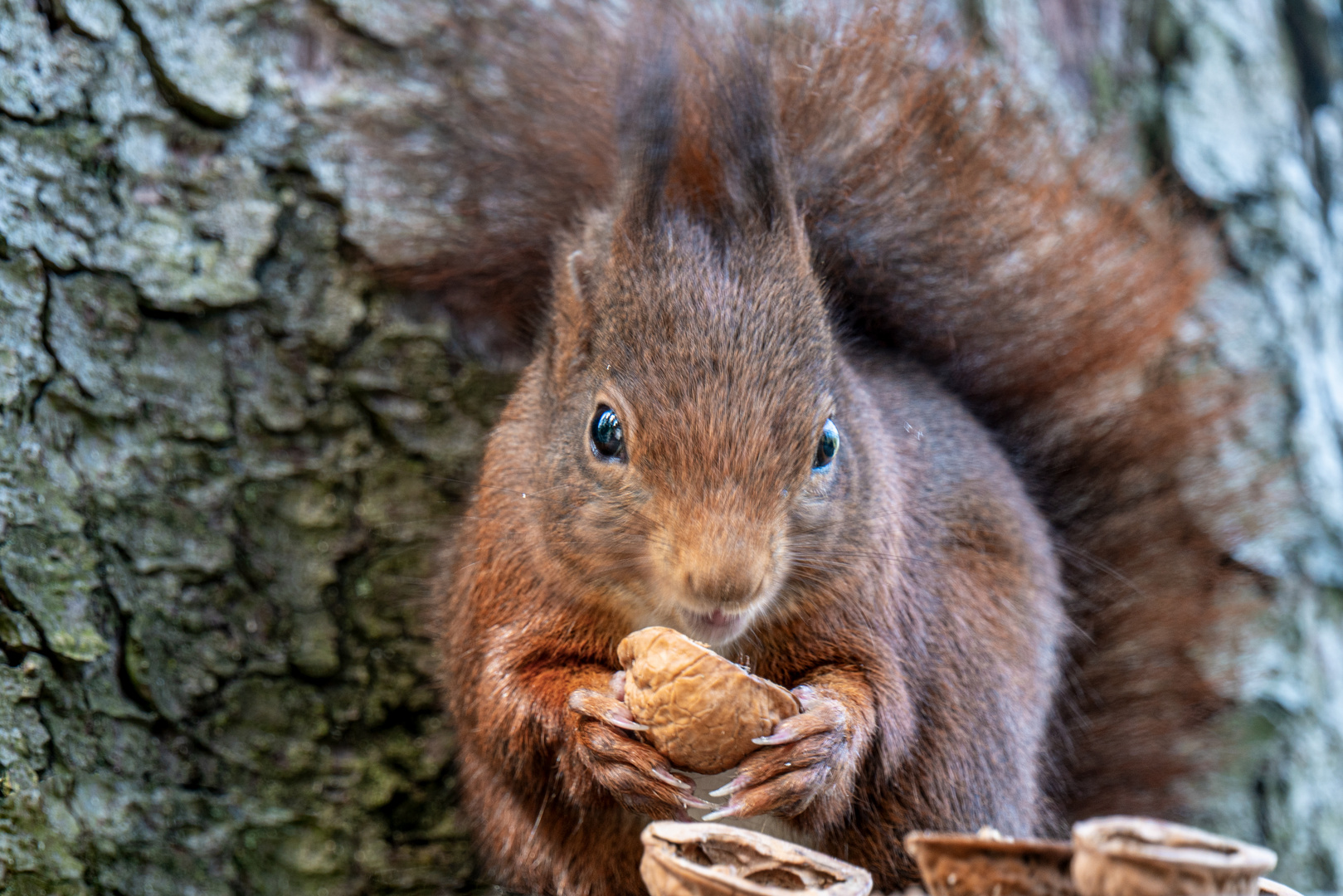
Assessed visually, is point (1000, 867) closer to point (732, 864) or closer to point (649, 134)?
point (732, 864)

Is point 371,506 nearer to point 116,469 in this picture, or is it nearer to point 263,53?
point 116,469

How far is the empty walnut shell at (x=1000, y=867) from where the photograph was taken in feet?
2.93

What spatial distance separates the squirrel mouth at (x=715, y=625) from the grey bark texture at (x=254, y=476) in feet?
2.40

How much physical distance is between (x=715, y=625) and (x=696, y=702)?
Answer: 0.09 m

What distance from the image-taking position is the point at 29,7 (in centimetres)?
150

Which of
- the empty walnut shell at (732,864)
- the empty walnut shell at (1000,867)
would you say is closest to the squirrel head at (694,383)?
the empty walnut shell at (732,864)

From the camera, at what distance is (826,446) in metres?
1.28

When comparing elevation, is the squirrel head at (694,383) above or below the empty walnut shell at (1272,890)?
above

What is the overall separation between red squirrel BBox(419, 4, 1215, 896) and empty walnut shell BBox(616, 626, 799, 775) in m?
0.03

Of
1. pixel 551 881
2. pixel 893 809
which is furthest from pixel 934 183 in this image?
pixel 551 881

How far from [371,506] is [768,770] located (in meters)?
0.89

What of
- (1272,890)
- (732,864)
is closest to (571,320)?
(732,864)

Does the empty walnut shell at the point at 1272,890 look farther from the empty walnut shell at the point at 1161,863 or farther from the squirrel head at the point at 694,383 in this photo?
the squirrel head at the point at 694,383

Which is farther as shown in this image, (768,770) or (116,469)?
(116,469)
